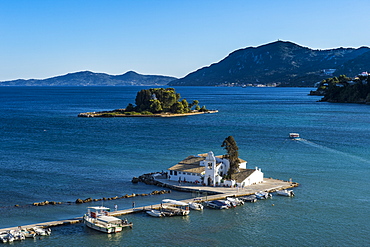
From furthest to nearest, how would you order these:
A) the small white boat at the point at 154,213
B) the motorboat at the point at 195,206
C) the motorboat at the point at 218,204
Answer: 1. the motorboat at the point at 218,204
2. the motorboat at the point at 195,206
3. the small white boat at the point at 154,213

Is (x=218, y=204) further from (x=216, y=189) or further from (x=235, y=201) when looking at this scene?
(x=216, y=189)

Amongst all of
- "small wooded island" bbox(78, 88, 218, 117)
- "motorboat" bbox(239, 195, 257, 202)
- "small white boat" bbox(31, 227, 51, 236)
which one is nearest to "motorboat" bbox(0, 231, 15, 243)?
"small white boat" bbox(31, 227, 51, 236)

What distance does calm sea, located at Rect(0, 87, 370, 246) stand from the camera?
3931 cm

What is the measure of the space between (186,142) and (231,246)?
52.5 meters

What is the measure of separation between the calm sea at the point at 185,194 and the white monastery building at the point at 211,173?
14.5 ft

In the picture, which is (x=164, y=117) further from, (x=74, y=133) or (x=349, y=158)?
(x=349, y=158)

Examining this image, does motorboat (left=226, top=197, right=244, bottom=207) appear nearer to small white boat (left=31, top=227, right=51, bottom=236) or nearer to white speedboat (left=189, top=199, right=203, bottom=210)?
white speedboat (left=189, top=199, right=203, bottom=210)

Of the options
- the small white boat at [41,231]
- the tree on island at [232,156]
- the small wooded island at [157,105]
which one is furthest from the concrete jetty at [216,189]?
the small wooded island at [157,105]

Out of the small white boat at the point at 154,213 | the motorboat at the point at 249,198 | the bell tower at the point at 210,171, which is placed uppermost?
the bell tower at the point at 210,171

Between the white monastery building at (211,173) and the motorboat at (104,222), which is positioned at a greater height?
the white monastery building at (211,173)

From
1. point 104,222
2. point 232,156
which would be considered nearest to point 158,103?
point 232,156

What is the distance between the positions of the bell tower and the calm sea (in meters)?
4.21

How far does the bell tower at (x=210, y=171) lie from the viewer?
53250 millimetres

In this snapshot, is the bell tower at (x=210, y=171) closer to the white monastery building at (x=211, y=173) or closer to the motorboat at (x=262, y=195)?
the white monastery building at (x=211, y=173)
